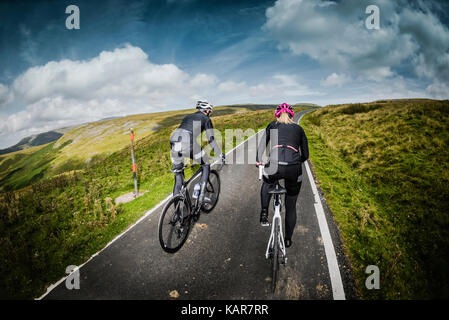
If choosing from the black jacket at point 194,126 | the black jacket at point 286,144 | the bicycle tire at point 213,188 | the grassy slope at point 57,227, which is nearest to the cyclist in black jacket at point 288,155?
the black jacket at point 286,144

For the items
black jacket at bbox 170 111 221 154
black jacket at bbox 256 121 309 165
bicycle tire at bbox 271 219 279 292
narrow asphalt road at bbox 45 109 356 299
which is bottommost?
narrow asphalt road at bbox 45 109 356 299

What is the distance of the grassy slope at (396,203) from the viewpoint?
11.8ft

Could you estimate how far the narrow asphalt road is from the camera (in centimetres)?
312

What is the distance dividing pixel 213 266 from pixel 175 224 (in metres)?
1.23

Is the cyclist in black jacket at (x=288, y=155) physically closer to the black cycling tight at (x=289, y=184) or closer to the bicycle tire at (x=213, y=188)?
the black cycling tight at (x=289, y=184)

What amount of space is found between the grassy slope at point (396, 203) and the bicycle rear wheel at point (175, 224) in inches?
137

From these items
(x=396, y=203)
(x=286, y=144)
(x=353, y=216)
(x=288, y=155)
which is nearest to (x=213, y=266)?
(x=288, y=155)

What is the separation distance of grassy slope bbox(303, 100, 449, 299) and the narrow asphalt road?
27.9 inches

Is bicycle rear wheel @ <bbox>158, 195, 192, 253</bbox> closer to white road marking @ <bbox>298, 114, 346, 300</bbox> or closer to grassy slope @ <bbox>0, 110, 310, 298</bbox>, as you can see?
grassy slope @ <bbox>0, 110, 310, 298</bbox>

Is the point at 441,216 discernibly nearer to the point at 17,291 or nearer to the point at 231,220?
the point at 231,220

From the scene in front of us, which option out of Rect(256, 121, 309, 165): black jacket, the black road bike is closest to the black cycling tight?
Rect(256, 121, 309, 165): black jacket

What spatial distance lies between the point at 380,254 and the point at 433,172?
6699 millimetres

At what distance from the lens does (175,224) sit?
4207mm

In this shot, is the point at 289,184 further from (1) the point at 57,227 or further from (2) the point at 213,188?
(1) the point at 57,227
